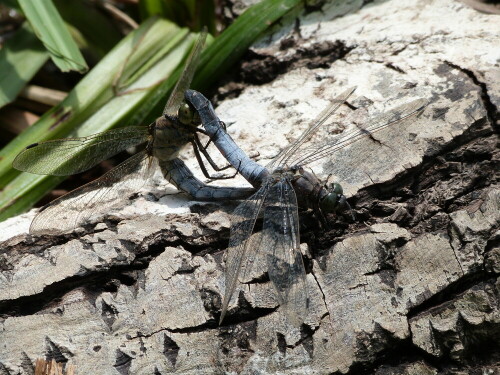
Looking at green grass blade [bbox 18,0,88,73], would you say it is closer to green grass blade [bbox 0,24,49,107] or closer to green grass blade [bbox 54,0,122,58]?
green grass blade [bbox 0,24,49,107]

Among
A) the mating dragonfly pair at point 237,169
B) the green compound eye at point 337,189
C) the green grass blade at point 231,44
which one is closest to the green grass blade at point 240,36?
the green grass blade at point 231,44

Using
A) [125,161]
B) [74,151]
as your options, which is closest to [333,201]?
[125,161]

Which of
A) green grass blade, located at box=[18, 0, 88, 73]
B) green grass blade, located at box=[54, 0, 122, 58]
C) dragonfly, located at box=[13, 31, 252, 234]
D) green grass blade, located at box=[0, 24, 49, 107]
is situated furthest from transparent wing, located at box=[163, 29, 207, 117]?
green grass blade, located at box=[54, 0, 122, 58]

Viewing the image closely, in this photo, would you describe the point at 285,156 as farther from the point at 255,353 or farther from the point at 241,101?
the point at 255,353

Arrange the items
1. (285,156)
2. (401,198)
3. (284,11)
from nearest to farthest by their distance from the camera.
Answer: (401,198), (285,156), (284,11)

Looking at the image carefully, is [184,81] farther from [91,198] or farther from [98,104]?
[91,198]

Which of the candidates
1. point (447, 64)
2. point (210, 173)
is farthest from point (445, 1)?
point (210, 173)
